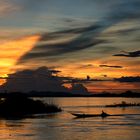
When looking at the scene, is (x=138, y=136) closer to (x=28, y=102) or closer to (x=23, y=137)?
(x=23, y=137)

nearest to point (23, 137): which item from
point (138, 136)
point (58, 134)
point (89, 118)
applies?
point (58, 134)

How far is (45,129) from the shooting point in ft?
208

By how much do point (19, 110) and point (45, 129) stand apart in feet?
143

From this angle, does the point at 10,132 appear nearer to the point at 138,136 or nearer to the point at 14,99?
the point at 138,136

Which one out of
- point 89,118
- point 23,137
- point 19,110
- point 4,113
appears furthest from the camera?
point 19,110

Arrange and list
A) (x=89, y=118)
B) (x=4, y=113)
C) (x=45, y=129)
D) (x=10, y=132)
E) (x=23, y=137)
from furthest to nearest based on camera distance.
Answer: (x=4, y=113), (x=89, y=118), (x=45, y=129), (x=10, y=132), (x=23, y=137)

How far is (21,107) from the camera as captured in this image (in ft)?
352

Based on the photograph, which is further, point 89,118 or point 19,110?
point 19,110

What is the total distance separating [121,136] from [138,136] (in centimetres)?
220

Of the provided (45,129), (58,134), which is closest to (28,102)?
(45,129)

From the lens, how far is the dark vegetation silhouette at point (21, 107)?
101119 mm

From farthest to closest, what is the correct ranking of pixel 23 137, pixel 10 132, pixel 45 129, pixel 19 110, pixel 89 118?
pixel 19 110 → pixel 89 118 → pixel 45 129 → pixel 10 132 → pixel 23 137

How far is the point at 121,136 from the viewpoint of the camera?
182ft

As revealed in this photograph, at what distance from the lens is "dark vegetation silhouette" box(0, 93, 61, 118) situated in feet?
332
